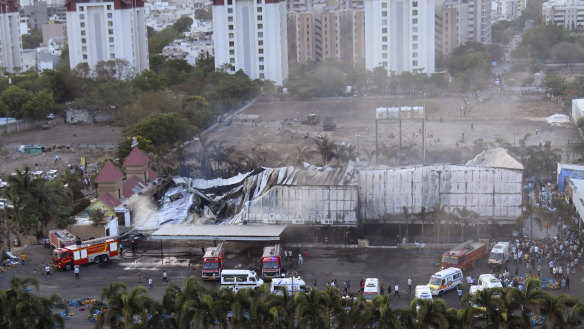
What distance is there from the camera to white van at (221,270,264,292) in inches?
870

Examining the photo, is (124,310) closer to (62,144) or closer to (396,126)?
(396,126)

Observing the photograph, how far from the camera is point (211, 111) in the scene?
49.8 metres

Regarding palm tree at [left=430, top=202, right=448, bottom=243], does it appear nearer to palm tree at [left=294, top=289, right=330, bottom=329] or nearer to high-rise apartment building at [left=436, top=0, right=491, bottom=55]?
palm tree at [left=294, top=289, right=330, bottom=329]

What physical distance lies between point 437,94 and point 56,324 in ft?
142

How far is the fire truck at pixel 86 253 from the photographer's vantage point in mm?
24406

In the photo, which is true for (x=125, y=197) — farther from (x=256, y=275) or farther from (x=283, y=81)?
(x=283, y=81)

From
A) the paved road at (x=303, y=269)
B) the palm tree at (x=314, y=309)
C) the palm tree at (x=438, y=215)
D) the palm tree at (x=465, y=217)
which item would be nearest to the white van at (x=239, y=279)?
the paved road at (x=303, y=269)

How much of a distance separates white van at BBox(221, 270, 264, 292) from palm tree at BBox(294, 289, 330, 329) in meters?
4.28

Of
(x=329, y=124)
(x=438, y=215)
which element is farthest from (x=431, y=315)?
(x=329, y=124)

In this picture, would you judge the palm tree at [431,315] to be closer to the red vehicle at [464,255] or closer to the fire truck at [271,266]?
the red vehicle at [464,255]

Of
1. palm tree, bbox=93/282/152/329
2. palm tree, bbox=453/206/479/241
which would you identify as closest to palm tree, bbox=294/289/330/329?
palm tree, bbox=93/282/152/329

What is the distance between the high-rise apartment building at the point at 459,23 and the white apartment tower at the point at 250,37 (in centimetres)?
1765

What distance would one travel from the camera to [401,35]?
64.2 meters

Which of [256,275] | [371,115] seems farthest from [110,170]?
[371,115]
